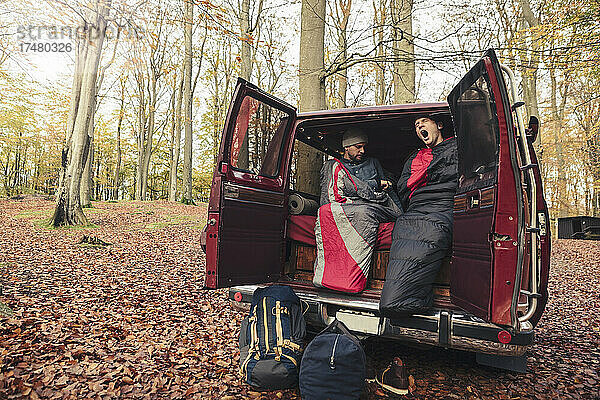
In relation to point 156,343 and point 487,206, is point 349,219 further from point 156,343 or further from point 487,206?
point 156,343

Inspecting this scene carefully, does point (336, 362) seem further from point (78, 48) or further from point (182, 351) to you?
point (78, 48)

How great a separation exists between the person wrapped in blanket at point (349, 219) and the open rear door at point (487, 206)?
0.79 metres

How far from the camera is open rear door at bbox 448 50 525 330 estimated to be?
8.79 feet

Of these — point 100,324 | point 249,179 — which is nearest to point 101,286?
point 100,324

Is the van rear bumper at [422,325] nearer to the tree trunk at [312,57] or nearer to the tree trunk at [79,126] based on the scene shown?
the tree trunk at [312,57]

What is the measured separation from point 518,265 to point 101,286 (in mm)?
5785

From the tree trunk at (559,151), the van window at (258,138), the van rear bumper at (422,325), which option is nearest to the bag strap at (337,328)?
the van rear bumper at (422,325)

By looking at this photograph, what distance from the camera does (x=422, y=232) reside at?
3.33 metres

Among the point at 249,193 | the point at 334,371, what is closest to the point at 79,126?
the point at 249,193

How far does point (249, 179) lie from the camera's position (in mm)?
4020

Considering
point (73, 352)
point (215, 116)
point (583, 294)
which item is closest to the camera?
point (73, 352)

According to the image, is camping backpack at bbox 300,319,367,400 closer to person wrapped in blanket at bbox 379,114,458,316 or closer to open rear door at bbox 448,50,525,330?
person wrapped in blanket at bbox 379,114,458,316

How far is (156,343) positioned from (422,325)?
271 cm

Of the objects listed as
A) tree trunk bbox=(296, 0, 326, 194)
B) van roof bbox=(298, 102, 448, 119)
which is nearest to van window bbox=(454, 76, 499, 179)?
van roof bbox=(298, 102, 448, 119)
